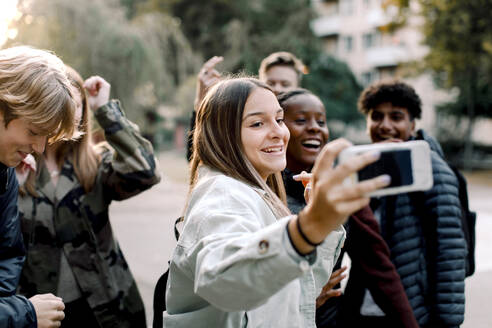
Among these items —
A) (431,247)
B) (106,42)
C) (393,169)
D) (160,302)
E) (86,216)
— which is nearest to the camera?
(393,169)

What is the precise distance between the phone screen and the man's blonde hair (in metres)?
1.15

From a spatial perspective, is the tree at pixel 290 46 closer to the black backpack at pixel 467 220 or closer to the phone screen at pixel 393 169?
the black backpack at pixel 467 220

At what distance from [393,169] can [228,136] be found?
0.70 metres

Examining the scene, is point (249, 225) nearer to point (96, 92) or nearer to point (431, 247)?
point (96, 92)

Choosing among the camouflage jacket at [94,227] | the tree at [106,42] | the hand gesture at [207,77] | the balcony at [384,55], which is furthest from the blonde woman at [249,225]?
the balcony at [384,55]

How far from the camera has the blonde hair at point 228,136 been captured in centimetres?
171

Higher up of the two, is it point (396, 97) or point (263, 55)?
point (263, 55)

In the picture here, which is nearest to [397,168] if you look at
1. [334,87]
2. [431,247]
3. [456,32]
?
[431,247]

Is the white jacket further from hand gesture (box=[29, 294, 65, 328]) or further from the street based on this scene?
the street

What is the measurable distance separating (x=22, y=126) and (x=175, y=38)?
17922mm

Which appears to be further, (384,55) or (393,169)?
(384,55)

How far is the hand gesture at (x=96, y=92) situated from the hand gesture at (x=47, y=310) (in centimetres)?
116

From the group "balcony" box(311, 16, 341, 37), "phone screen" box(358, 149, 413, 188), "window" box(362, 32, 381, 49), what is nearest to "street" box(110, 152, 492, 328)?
"phone screen" box(358, 149, 413, 188)

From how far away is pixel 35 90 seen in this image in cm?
175
